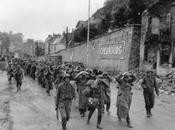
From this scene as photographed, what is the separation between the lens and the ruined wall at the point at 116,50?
2823 cm

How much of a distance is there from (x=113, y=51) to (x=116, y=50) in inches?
33.6

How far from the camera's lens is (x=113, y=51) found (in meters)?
31.9

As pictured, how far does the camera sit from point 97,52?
37312 millimetres

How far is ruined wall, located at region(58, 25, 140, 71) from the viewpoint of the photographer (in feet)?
92.6

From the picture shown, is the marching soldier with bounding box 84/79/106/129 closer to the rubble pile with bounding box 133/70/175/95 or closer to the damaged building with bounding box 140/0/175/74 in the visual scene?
the rubble pile with bounding box 133/70/175/95

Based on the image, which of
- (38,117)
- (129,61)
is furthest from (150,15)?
(38,117)

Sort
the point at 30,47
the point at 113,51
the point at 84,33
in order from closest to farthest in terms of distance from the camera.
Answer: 1. the point at 113,51
2. the point at 84,33
3. the point at 30,47

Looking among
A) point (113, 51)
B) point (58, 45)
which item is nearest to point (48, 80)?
point (113, 51)

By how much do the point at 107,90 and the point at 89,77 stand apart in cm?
80

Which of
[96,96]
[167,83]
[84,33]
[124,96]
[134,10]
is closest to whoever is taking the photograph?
[96,96]

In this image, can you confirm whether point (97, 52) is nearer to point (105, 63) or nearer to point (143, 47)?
point (105, 63)

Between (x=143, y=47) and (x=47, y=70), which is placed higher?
(x=143, y=47)

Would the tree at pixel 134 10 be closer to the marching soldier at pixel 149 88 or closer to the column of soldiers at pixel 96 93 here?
the column of soldiers at pixel 96 93

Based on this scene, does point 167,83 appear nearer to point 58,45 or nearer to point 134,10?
point 134,10
